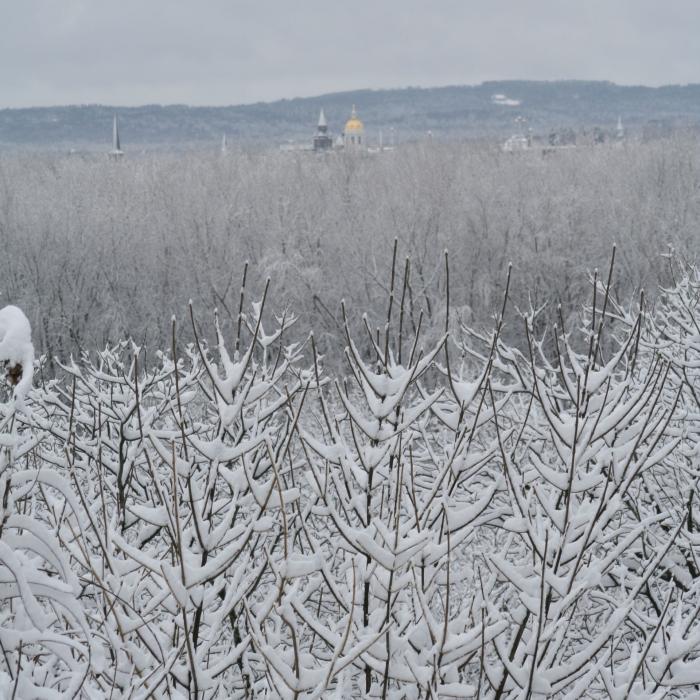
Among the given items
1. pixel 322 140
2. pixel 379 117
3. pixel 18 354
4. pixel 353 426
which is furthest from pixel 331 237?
pixel 379 117

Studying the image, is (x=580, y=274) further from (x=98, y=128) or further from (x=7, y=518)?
(x=98, y=128)

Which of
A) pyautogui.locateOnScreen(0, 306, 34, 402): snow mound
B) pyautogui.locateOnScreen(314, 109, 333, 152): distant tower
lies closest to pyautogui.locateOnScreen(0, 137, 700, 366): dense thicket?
pyautogui.locateOnScreen(0, 306, 34, 402): snow mound

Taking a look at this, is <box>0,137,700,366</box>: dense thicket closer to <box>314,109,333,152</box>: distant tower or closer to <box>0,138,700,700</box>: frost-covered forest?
<box>0,138,700,700</box>: frost-covered forest

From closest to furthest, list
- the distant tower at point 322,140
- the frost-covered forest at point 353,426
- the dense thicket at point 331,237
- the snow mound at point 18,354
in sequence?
the snow mound at point 18,354
the frost-covered forest at point 353,426
the dense thicket at point 331,237
the distant tower at point 322,140

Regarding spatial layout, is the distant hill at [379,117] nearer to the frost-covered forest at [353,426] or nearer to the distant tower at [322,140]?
the distant tower at [322,140]

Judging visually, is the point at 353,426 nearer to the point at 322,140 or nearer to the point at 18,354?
the point at 18,354

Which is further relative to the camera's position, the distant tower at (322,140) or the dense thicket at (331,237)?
the distant tower at (322,140)

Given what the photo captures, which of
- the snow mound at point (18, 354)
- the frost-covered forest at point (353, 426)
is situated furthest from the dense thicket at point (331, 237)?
the snow mound at point (18, 354)

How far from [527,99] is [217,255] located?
14622cm

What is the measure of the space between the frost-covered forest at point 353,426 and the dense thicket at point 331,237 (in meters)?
0.12

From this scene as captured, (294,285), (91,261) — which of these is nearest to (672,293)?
(294,285)

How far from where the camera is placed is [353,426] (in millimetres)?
2939

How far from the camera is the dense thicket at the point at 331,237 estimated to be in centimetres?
2272

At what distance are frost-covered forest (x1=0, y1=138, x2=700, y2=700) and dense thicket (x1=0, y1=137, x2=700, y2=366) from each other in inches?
4.7
